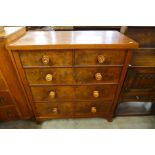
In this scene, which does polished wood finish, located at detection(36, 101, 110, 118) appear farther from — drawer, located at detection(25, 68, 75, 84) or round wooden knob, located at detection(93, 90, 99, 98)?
drawer, located at detection(25, 68, 75, 84)

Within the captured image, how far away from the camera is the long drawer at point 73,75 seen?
2.98ft

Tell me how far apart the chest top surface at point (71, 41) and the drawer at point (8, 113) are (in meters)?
0.67

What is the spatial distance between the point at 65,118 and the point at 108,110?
46 cm

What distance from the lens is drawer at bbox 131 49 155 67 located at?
108 centimetres

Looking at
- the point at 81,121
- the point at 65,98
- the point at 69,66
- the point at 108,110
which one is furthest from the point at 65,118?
the point at 69,66

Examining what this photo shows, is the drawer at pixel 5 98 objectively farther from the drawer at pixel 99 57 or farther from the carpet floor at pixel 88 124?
the drawer at pixel 99 57

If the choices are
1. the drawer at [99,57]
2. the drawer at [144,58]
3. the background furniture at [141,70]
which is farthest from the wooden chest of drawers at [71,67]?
the drawer at [144,58]

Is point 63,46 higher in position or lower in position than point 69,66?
higher

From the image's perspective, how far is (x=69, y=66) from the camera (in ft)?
2.90

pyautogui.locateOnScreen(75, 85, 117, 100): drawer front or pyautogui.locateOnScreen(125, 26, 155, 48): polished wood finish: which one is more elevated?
pyautogui.locateOnScreen(125, 26, 155, 48): polished wood finish

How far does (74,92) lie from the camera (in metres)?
1.07

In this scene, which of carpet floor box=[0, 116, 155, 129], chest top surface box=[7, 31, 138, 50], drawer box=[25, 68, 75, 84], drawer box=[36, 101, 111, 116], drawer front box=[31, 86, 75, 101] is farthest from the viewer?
carpet floor box=[0, 116, 155, 129]

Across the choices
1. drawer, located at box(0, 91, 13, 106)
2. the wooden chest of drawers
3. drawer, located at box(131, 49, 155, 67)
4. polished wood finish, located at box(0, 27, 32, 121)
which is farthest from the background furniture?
drawer, located at box(0, 91, 13, 106)
